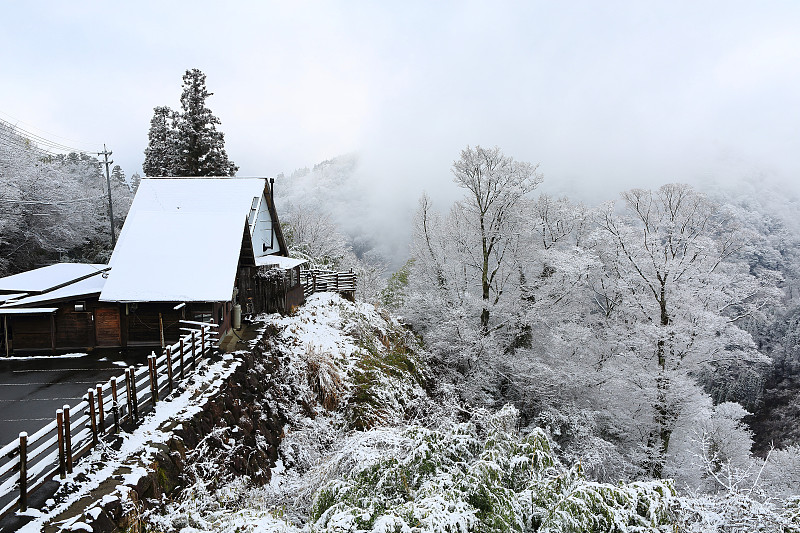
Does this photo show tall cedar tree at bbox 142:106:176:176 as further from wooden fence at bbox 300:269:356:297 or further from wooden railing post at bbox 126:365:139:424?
wooden railing post at bbox 126:365:139:424

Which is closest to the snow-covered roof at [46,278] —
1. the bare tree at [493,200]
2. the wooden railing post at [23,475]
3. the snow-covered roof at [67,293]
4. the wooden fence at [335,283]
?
the snow-covered roof at [67,293]

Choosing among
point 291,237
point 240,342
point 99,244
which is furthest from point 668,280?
point 99,244

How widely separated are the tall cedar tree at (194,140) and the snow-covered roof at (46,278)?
59.3 feet

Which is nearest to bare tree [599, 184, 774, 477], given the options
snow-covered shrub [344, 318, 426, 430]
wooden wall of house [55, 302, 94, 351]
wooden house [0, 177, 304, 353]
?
snow-covered shrub [344, 318, 426, 430]

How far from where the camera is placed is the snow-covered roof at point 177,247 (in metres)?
13.6

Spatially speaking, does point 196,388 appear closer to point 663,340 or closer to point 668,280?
point 663,340

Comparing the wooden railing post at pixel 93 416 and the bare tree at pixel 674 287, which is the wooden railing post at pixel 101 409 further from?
the bare tree at pixel 674 287

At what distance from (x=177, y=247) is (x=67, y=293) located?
3.74m

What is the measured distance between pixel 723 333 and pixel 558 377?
281 inches

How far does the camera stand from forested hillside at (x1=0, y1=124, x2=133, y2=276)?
954 inches

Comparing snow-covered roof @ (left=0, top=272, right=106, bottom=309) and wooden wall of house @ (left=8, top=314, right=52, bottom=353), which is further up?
snow-covered roof @ (left=0, top=272, right=106, bottom=309)

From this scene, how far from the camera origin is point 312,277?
86.3 ft

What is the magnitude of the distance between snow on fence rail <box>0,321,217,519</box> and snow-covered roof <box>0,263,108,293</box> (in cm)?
654

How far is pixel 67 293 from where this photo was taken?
44.9ft
